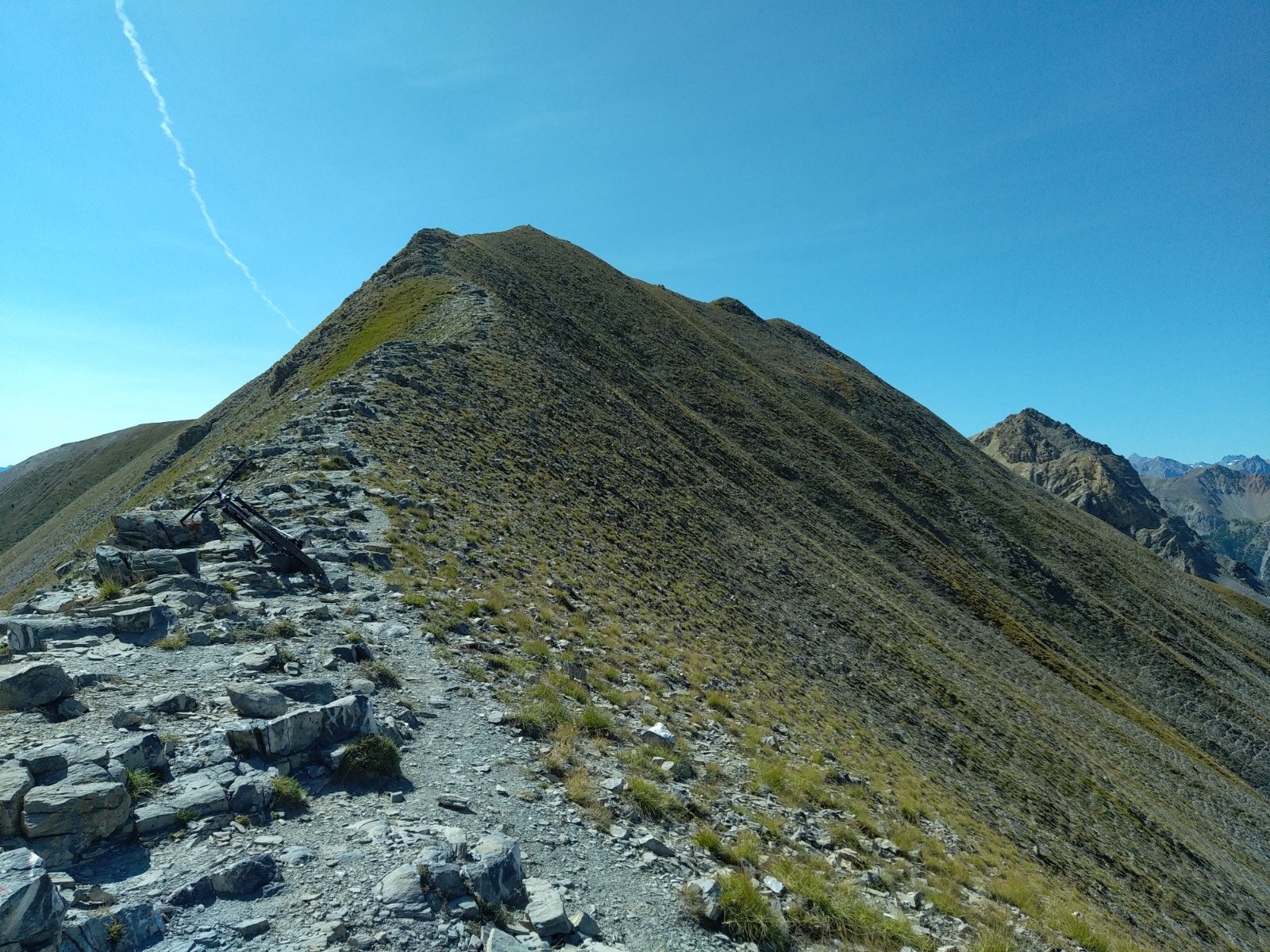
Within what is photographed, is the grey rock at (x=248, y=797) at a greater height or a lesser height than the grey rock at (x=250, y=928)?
greater

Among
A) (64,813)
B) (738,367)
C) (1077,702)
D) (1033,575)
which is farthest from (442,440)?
(1033,575)

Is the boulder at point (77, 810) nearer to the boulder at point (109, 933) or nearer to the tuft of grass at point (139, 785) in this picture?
the tuft of grass at point (139, 785)

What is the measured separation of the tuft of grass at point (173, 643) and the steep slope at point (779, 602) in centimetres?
429

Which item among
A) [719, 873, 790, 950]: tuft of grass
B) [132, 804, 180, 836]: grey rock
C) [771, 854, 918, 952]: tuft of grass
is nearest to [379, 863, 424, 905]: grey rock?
[132, 804, 180, 836]: grey rock

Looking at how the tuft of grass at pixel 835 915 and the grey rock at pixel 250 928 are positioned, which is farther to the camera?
the tuft of grass at pixel 835 915

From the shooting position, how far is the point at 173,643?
10.7 m

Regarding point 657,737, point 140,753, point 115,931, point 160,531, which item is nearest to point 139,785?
point 140,753

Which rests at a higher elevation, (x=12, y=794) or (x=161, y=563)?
(x=161, y=563)

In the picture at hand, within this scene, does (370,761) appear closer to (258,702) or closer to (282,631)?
(258,702)

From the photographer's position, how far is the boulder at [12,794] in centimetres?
614

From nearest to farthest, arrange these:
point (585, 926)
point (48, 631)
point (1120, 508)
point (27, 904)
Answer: point (27, 904) < point (585, 926) < point (48, 631) < point (1120, 508)

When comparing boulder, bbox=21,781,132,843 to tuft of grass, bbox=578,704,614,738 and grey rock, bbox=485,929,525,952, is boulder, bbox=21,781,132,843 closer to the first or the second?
grey rock, bbox=485,929,525,952

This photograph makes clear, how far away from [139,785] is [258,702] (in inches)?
73.4

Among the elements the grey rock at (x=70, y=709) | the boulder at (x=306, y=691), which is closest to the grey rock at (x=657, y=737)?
the boulder at (x=306, y=691)
